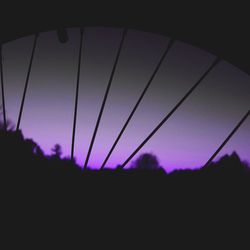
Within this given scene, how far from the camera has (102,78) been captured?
39.1ft

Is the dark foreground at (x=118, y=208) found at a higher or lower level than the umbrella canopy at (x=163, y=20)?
lower

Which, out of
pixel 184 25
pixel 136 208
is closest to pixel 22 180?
pixel 136 208

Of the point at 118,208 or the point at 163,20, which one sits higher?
the point at 163,20

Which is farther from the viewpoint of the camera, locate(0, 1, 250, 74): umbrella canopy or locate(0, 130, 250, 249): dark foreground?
locate(0, 1, 250, 74): umbrella canopy

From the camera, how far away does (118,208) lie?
5.42m

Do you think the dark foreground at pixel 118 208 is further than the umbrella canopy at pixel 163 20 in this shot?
No

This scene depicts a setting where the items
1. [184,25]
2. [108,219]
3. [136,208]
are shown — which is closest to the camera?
[108,219]

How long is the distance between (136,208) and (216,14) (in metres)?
5.36

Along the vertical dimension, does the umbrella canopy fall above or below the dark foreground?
above

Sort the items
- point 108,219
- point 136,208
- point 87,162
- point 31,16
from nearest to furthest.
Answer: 1. point 108,219
2. point 136,208
3. point 87,162
4. point 31,16

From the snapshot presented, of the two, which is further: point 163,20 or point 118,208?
point 163,20

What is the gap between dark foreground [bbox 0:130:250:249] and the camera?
4.67m

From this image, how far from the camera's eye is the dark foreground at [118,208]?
184 inches

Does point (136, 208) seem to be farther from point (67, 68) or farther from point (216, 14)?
point (67, 68)
